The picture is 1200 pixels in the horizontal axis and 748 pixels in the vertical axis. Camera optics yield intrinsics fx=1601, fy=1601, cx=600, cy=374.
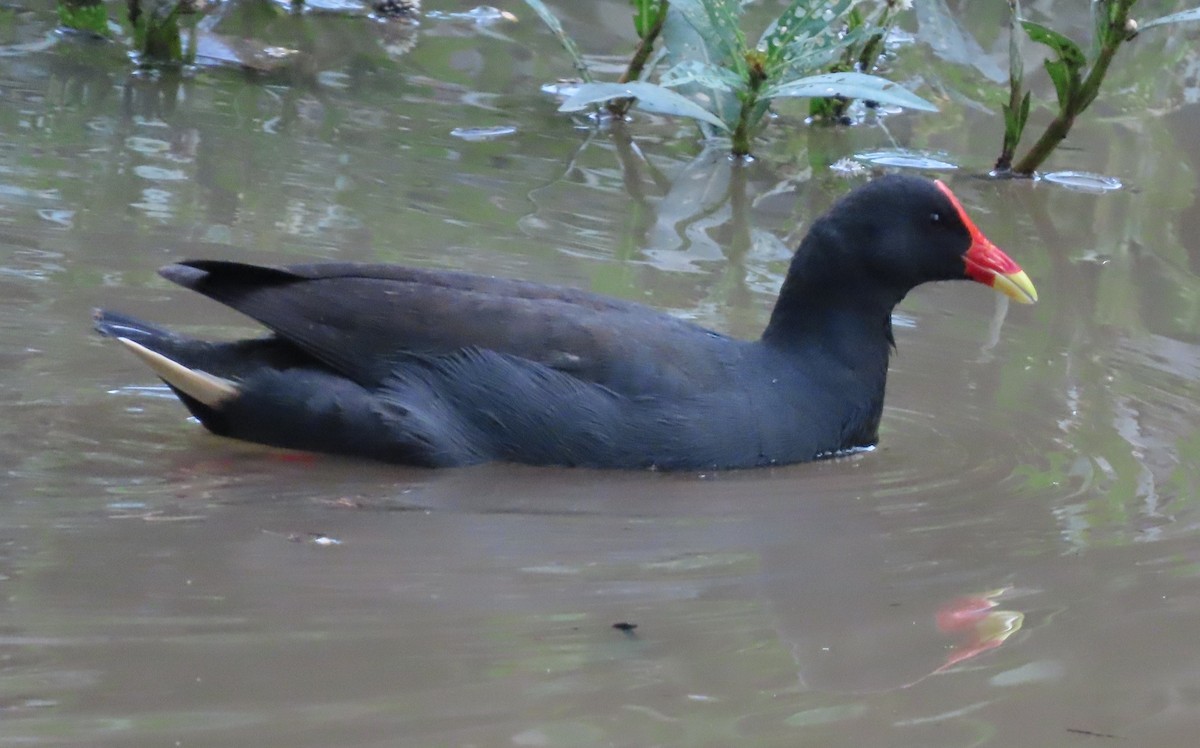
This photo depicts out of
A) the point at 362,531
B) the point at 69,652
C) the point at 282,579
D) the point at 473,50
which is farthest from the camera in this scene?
the point at 473,50

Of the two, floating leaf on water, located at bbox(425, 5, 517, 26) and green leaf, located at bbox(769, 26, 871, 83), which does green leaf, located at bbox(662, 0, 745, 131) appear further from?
floating leaf on water, located at bbox(425, 5, 517, 26)

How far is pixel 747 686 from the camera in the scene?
2467 mm

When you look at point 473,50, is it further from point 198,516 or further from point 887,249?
point 198,516

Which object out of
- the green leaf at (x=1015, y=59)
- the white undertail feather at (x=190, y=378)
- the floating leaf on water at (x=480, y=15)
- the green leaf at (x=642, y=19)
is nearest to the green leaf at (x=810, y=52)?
the green leaf at (x=1015, y=59)

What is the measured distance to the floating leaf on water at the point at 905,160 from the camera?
7.17 meters

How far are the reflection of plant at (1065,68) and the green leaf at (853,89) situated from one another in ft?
2.52

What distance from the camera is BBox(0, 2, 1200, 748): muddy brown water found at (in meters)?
2.38

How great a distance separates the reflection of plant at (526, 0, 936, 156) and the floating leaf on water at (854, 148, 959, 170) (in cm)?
47

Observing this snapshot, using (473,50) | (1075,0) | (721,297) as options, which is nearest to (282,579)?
(721,297)

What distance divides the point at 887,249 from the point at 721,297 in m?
0.95

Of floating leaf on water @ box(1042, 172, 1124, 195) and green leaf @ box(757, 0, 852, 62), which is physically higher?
green leaf @ box(757, 0, 852, 62)

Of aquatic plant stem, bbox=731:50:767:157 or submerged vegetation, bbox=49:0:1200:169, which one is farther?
aquatic plant stem, bbox=731:50:767:157

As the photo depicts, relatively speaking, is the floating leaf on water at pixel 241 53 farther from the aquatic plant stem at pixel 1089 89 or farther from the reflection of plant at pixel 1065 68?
the aquatic plant stem at pixel 1089 89

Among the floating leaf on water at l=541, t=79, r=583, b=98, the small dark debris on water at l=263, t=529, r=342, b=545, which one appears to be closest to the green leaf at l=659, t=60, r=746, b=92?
the floating leaf on water at l=541, t=79, r=583, b=98
